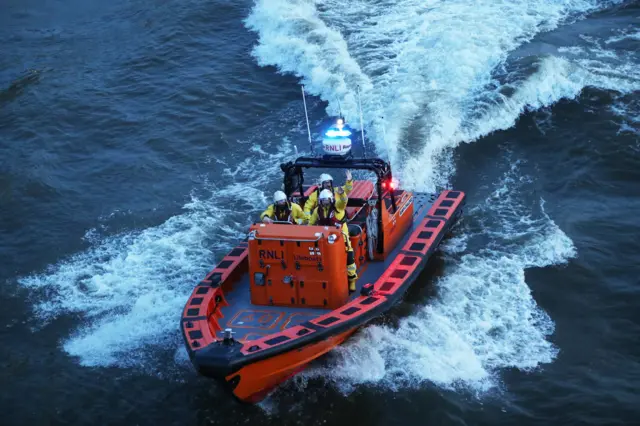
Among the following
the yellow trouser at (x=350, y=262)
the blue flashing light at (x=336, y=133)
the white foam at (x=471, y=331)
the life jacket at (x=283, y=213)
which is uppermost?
the blue flashing light at (x=336, y=133)

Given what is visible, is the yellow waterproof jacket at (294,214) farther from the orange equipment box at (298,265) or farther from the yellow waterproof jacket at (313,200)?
the orange equipment box at (298,265)

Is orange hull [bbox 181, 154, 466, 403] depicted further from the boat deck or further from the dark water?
the dark water

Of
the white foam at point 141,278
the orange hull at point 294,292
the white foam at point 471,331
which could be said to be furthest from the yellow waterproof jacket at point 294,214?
the white foam at point 141,278

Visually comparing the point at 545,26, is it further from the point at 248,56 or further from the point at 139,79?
the point at 139,79

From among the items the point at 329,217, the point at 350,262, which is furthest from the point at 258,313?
the point at 329,217

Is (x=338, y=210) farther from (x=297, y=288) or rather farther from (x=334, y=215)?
(x=297, y=288)

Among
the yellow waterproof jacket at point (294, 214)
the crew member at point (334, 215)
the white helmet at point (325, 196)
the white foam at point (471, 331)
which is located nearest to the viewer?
the white foam at point (471, 331)

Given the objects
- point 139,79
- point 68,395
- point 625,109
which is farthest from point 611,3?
A: point 68,395
